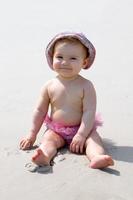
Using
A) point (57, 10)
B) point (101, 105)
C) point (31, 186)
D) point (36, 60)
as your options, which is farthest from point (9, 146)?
point (57, 10)

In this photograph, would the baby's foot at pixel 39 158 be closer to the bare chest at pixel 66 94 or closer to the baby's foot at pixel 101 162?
the baby's foot at pixel 101 162

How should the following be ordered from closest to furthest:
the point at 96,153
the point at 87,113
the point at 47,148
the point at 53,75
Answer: the point at 96,153
the point at 47,148
the point at 87,113
the point at 53,75

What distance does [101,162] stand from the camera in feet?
8.38

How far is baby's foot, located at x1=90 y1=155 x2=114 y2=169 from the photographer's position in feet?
8.31

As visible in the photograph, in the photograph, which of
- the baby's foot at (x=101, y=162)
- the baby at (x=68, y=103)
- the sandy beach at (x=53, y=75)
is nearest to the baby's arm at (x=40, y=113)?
the baby at (x=68, y=103)

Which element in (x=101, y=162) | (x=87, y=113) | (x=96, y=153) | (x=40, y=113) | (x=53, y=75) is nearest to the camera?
(x=101, y=162)

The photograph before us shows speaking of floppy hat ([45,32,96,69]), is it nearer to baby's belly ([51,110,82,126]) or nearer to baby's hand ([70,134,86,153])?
A: baby's belly ([51,110,82,126])

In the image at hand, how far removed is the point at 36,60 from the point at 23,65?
0.63ft

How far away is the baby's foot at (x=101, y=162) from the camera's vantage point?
8.31 ft

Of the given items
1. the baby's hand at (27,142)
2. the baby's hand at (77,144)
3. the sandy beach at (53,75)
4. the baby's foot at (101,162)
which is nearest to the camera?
the sandy beach at (53,75)

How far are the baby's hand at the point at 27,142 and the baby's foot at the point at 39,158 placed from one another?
324mm

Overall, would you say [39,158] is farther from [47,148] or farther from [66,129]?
[66,129]

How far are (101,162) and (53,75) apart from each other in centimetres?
192

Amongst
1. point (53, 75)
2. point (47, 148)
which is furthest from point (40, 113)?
point (53, 75)
